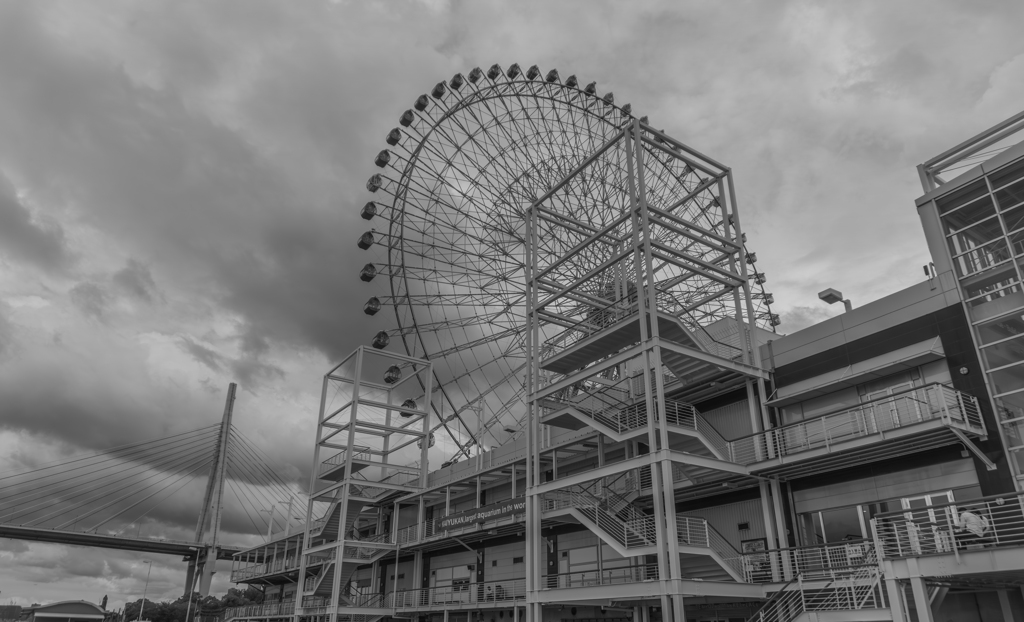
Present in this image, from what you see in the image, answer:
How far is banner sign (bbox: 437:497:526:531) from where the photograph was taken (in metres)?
33.2

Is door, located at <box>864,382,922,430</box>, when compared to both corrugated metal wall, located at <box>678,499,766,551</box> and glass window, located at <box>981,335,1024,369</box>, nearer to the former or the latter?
glass window, located at <box>981,335,1024,369</box>

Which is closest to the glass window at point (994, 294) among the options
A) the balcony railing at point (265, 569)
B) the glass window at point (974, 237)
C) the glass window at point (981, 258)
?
the glass window at point (981, 258)

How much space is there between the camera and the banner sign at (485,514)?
3322 centimetres

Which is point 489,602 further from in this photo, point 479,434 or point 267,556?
point 267,556

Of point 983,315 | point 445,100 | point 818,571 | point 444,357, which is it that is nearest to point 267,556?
point 444,357

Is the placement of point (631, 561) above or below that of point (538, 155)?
below

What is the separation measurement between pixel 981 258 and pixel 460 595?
27507mm

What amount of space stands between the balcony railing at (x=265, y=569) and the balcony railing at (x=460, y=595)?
19.9m

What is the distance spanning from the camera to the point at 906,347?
23.0 meters

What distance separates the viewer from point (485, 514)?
35.1 metres

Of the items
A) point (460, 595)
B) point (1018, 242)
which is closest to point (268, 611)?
point (460, 595)

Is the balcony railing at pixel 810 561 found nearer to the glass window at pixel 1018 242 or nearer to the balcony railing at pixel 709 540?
the balcony railing at pixel 709 540

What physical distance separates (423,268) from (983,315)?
2704cm

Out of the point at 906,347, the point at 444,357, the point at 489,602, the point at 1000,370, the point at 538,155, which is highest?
the point at 538,155
